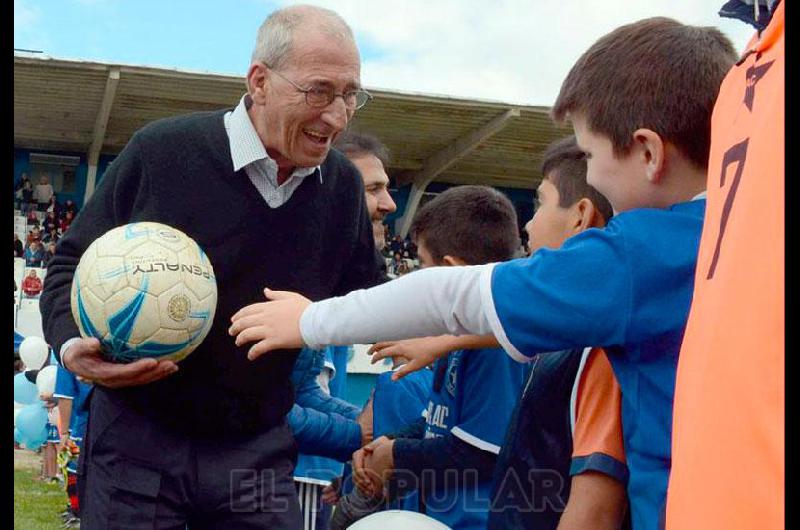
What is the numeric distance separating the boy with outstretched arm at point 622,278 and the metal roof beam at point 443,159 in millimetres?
20868

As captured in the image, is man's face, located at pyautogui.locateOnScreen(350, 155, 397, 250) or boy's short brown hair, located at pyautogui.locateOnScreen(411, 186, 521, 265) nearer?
boy's short brown hair, located at pyautogui.locateOnScreen(411, 186, 521, 265)

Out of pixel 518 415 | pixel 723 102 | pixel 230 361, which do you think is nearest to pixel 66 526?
pixel 230 361

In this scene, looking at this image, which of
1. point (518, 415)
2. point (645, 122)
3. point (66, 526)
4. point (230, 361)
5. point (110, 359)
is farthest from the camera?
point (66, 526)

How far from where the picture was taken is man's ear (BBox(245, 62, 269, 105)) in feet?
10.7

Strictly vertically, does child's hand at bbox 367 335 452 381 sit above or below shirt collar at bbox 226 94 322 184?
below

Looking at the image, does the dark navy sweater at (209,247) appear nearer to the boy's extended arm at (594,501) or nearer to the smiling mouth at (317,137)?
the smiling mouth at (317,137)

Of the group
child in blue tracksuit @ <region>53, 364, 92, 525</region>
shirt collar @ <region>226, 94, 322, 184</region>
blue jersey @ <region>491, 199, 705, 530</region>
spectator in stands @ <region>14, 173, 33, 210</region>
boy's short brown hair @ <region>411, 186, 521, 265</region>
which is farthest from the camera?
spectator in stands @ <region>14, 173, 33, 210</region>

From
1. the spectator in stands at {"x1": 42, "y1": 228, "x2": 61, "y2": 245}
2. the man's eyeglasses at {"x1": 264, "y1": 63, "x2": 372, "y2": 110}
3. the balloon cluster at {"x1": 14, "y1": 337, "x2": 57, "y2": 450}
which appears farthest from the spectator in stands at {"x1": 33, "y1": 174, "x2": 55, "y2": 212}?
the man's eyeglasses at {"x1": 264, "y1": 63, "x2": 372, "y2": 110}

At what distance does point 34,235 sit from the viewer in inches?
974

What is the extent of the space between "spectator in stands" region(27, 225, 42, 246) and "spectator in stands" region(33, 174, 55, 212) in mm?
1861

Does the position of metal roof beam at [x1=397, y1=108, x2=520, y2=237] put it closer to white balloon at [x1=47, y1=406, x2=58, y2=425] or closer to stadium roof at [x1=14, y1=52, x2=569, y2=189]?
stadium roof at [x1=14, y1=52, x2=569, y2=189]

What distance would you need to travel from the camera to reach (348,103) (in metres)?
3.25
